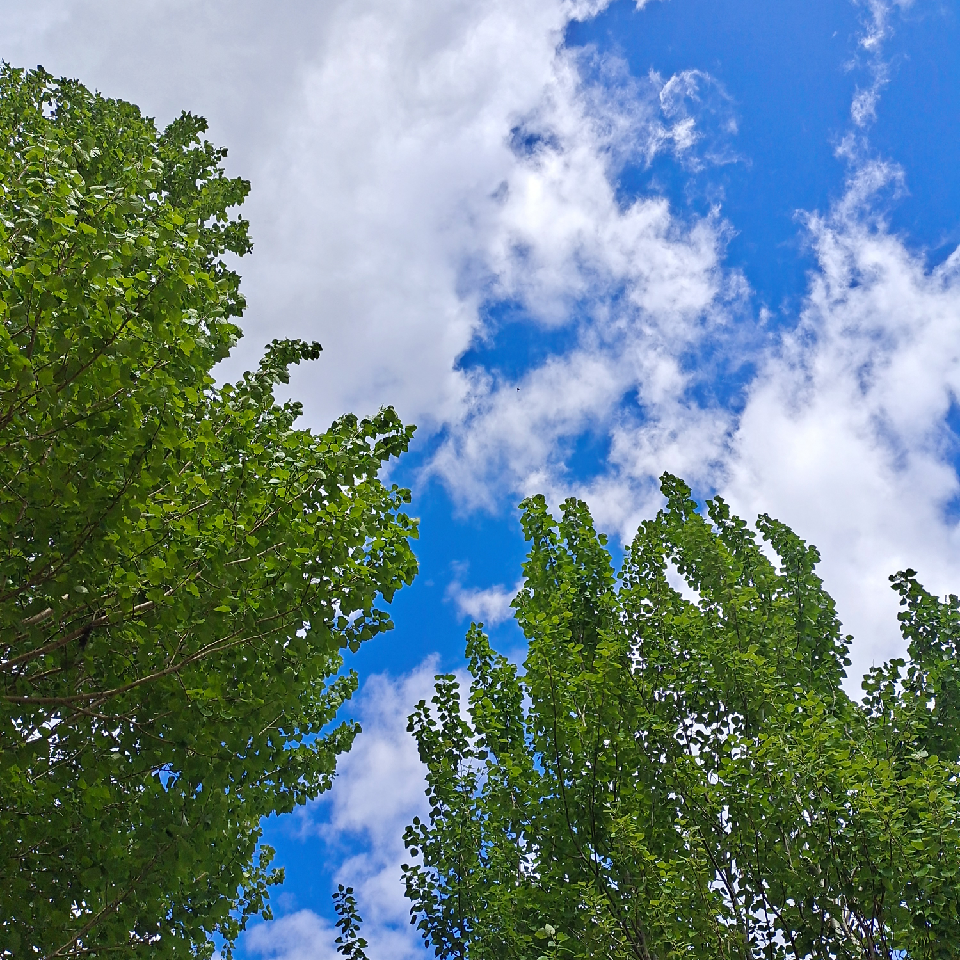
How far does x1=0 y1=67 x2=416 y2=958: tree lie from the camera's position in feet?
13.7

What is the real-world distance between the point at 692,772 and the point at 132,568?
17.9 feet

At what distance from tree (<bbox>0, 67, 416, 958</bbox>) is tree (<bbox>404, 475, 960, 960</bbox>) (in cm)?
305

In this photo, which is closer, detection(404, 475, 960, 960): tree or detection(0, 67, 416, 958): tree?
detection(0, 67, 416, 958): tree

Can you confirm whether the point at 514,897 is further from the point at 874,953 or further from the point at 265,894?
the point at 265,894

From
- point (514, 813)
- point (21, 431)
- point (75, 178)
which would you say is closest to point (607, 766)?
point (514, 813)

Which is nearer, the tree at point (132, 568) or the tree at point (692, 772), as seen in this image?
the tree at point (132, 568)

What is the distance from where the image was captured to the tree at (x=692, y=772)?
5.99 m

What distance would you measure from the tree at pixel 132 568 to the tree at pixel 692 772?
10.0 feet

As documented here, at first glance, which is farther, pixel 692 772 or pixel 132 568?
pixel 692 772

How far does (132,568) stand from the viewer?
15.7 ft

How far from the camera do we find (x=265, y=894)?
10.8m

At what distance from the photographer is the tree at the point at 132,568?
4164 mm

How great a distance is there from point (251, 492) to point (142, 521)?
87 cm

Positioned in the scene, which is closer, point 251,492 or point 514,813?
point 251,492
